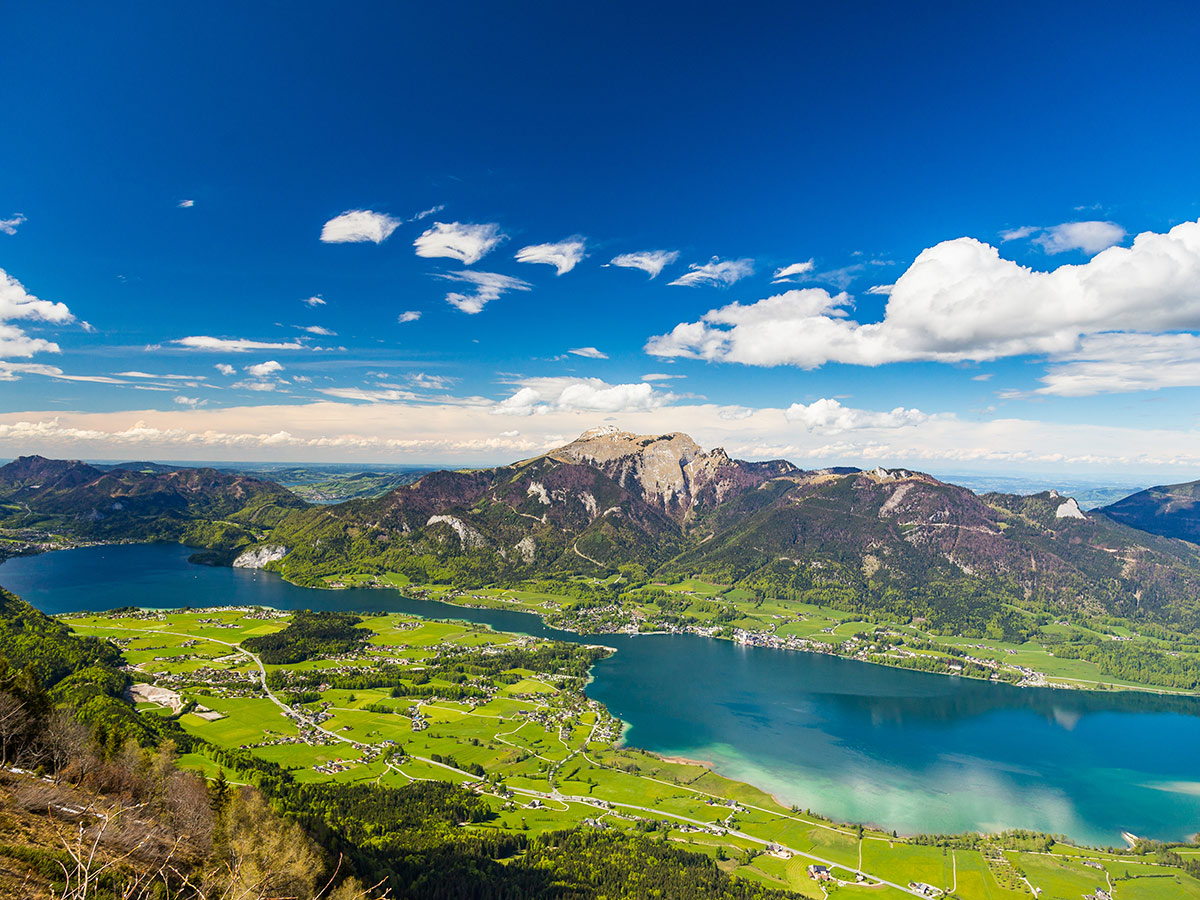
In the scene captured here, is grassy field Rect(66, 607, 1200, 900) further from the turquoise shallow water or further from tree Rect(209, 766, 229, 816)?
tree Rect(209, 766, 229, 816)

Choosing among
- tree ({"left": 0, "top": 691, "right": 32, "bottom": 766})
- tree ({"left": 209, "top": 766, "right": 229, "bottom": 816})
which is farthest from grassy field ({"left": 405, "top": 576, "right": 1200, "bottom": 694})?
tree ({"left": 0, "top": 691, "right": 32, "bottom": 766})

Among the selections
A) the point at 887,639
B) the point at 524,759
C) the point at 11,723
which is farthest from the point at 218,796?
the point at 887,639

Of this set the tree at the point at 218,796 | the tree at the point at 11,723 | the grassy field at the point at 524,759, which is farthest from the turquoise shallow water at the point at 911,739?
the tree at the point at 11,723

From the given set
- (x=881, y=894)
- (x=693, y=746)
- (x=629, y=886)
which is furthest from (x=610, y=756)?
(x=881, y=894)

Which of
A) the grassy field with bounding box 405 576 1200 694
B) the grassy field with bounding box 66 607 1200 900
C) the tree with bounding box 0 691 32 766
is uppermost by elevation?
the tree with bounding box 0 691 32 766

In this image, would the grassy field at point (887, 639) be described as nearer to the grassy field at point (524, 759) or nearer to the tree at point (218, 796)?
the grassy field at point (524, 759)

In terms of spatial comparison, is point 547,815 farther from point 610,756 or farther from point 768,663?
point 768,663

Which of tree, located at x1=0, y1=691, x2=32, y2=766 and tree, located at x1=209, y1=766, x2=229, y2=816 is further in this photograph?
tree, located at x1=209, y1=766, x2=229, y2=816
